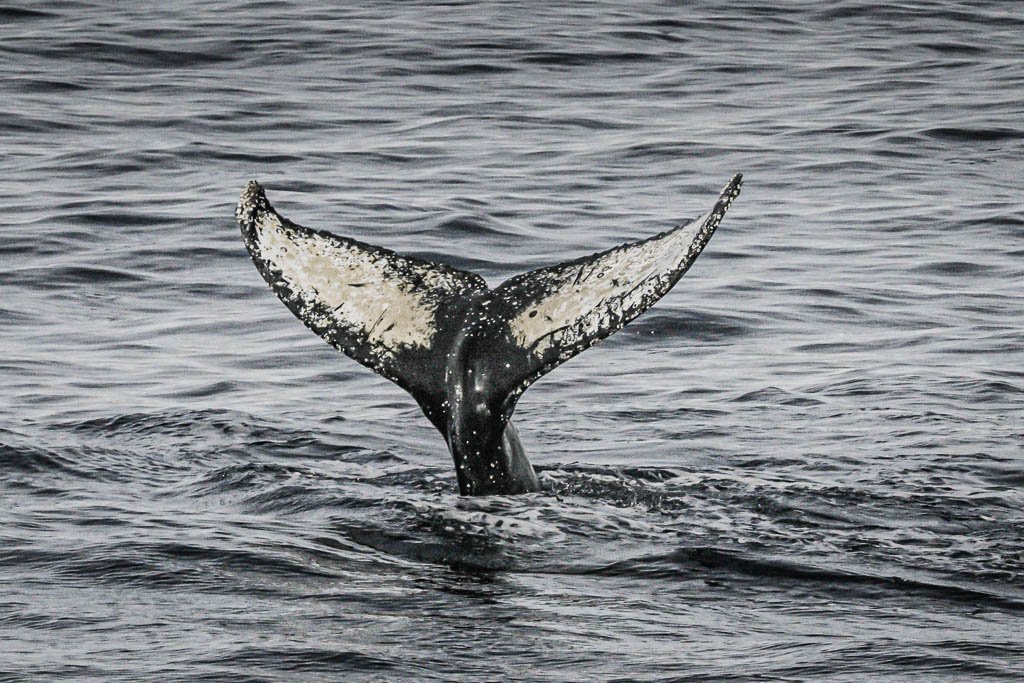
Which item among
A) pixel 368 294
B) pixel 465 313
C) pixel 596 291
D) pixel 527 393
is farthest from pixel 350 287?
pixel 527 393

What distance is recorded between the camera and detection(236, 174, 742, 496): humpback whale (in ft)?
19.6

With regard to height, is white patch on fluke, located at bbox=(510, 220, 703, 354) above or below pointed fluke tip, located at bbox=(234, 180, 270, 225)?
below

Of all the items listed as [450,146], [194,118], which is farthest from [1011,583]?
[194,118]

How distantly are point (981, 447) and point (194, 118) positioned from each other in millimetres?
12722

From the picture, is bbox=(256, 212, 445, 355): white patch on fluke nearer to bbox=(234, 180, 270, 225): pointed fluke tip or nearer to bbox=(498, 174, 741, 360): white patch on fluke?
bbox=(234, 180, 270, 225): pointed fluke tip

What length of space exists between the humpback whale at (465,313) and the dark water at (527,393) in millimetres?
415

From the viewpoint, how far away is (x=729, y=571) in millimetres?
5781

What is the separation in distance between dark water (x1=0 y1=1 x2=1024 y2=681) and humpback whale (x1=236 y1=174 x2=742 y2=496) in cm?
42

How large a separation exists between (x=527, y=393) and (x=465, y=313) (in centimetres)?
316

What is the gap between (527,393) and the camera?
9469 mm

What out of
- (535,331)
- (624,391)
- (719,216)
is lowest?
(624,391)

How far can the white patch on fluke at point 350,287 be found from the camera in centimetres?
641

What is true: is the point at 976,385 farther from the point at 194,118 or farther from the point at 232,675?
the point at 194,118

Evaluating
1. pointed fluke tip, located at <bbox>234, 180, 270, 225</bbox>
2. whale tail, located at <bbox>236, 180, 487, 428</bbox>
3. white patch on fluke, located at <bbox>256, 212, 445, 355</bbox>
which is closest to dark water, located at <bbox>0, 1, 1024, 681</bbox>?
whale tail, located at <bbox>236, 180, 487, 428</bbox>
